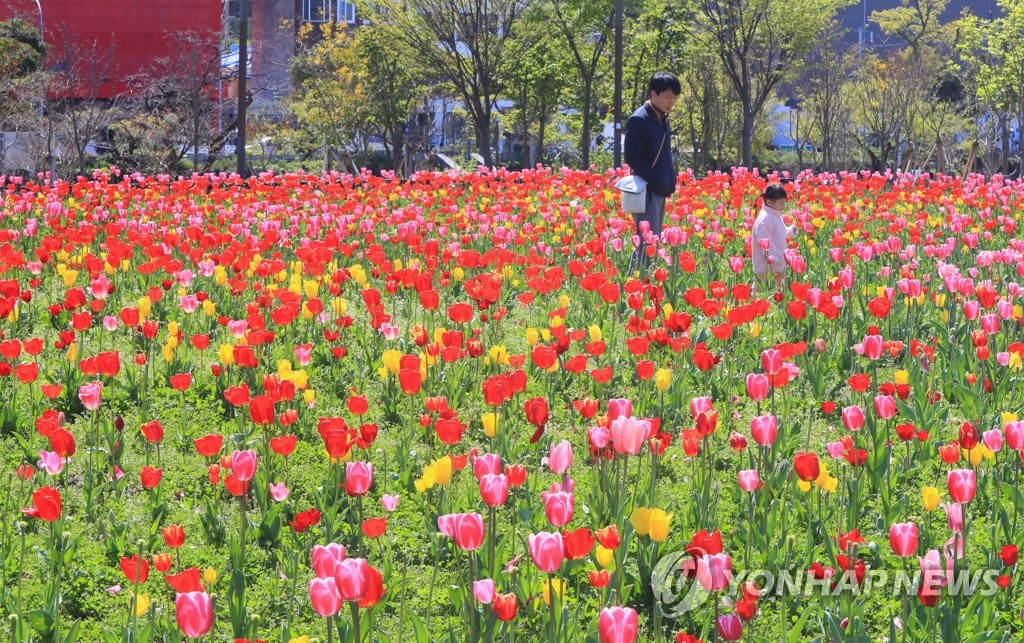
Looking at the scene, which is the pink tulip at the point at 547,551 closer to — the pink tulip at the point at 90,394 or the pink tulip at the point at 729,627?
the pink tulip at the point at 729,627

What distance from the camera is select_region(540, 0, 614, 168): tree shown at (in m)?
31.9

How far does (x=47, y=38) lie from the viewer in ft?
157

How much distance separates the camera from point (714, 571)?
254 cm

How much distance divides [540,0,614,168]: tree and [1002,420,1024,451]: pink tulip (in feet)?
91.3

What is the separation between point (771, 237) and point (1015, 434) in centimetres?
506

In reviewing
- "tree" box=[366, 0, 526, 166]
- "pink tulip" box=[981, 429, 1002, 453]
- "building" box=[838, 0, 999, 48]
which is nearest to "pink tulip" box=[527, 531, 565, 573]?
"pink tulip" box=[981, 429, 1002, 453]

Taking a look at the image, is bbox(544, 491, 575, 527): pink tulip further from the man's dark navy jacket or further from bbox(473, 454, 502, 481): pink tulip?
the man's dark navy jacket

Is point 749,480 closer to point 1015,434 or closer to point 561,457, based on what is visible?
point 561,457

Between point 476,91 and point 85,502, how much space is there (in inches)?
1119

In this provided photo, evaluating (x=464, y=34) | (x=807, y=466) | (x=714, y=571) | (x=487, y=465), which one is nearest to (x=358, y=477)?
(x=487, y=465)

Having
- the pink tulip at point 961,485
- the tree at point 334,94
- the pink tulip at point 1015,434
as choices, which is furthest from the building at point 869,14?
the pink tulip at point 961,485

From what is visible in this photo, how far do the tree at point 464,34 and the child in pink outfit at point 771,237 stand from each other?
2268 centimetres

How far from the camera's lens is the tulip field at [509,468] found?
3158 mm

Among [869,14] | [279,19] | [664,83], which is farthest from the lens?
[869,14]
